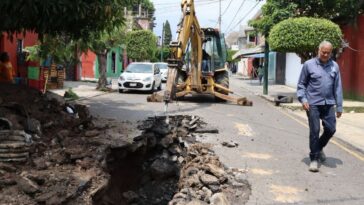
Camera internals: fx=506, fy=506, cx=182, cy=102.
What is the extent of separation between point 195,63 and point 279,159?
421 inches

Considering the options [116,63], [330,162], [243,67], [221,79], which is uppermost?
[116,63]

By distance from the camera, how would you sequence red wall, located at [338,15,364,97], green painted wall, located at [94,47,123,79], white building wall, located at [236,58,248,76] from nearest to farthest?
red wall, located at [338,15,364,97] → green painted wall, located at [94,47,123,79] → white building wall, located at [236,58,248,76]

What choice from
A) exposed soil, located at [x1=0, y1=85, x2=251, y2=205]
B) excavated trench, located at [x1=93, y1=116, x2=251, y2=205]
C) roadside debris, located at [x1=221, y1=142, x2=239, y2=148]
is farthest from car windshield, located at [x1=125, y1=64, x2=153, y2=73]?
roadside debris, located at [x1=221, y1=142, x2=239, y2=148]

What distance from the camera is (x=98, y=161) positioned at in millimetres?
7484

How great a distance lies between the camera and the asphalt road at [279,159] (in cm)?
652

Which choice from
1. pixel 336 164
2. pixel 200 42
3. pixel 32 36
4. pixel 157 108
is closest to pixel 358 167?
pixel 336 164

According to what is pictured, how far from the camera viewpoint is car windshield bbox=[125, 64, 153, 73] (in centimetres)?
2544

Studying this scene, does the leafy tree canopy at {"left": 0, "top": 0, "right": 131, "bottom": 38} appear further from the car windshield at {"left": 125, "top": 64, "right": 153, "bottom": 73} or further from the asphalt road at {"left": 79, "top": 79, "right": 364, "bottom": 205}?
the car windshield at {"left": 125, "top": 64, "right": 153, "bottom": 73}

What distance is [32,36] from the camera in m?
24.1

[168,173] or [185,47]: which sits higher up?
[185,47]

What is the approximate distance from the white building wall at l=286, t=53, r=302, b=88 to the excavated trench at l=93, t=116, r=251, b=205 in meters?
23.3

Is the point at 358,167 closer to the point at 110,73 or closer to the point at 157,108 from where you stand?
the point at 157,108

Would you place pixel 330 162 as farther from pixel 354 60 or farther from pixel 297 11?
pixel 297 11

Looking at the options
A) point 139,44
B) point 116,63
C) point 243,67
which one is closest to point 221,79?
point 139,44
